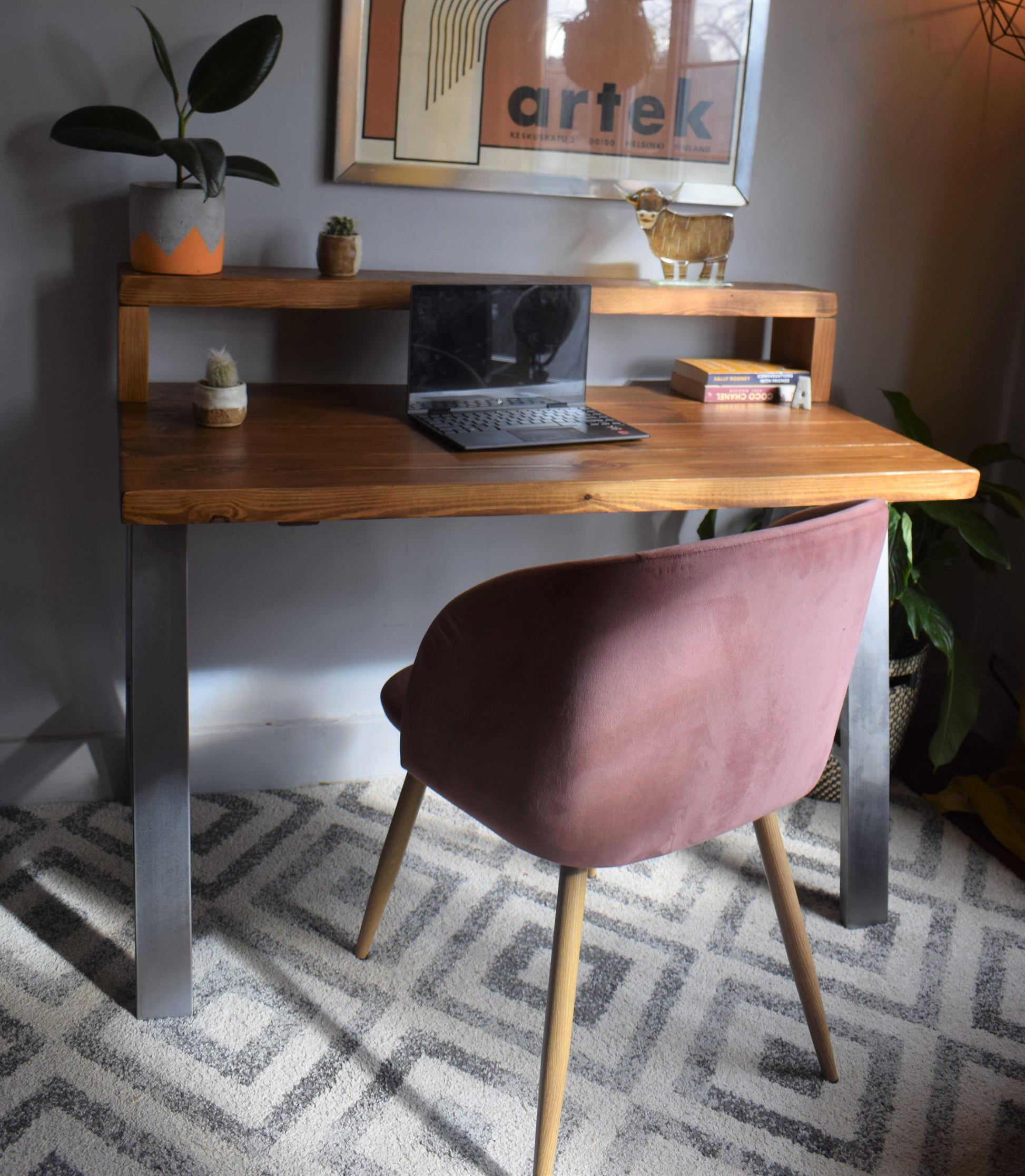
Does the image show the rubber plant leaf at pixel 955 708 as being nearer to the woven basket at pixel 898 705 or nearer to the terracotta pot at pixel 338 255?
the woven basket at pixel 898 705

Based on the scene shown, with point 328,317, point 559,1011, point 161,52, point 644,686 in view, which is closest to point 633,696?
point 644,686

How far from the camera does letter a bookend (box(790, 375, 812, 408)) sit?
6.66 ft

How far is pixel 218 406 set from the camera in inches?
64.2

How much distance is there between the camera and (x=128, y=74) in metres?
1.73

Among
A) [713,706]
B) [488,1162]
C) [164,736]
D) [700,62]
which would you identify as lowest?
[488,1162]

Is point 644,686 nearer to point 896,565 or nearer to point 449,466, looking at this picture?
point 449,466

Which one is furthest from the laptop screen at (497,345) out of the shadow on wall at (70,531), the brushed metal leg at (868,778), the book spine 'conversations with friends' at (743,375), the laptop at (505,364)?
the brushed metal leg at (868,778)

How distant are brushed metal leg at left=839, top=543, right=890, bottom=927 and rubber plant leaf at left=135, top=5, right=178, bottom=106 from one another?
1.28 meters

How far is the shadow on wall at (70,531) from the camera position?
1805mm

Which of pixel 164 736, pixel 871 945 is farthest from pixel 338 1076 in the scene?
pixel 871 945

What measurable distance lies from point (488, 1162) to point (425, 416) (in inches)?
41.2

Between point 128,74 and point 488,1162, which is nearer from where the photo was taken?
point 488,1162

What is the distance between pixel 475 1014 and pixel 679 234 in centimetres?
132

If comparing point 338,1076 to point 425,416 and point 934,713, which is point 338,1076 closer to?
point 425,416
